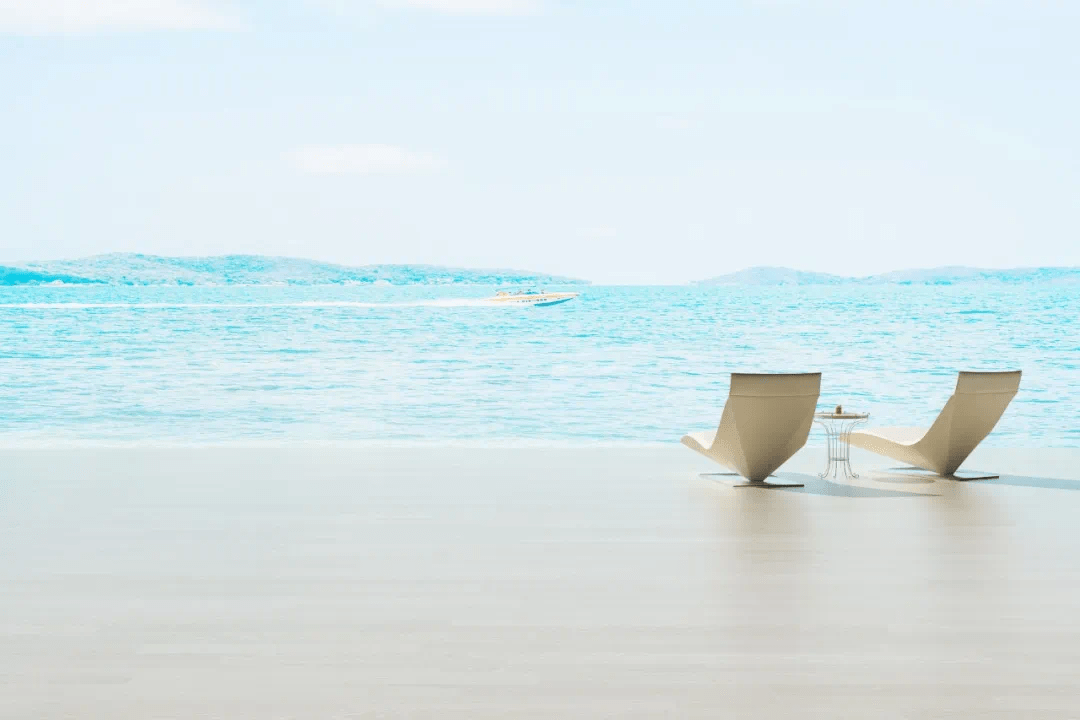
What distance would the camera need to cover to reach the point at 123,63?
41250 millimetres

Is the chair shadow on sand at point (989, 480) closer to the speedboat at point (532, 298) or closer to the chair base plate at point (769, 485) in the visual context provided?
the chair base plate at point (769, 485)

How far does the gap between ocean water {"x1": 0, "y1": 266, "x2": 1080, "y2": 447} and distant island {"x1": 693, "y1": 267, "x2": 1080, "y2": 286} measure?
45.6 inches

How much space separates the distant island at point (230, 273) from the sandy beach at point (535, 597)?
41366mm

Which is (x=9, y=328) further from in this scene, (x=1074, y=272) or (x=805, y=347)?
(x=1074, y=272)

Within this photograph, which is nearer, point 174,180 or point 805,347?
point 805,347

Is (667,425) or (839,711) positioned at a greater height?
(839,711)

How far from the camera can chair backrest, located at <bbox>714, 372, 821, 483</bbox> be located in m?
5.98

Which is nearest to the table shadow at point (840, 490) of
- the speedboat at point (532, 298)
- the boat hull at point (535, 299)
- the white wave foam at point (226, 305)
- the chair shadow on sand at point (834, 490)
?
the chair shadow on sand at point (834, 490)

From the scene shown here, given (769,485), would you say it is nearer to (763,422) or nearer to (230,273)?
(763,422)

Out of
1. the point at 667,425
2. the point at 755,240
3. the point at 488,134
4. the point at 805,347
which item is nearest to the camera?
the point at 667,425

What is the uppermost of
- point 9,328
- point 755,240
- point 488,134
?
point 488,134

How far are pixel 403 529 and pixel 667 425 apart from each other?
10205 millimetres

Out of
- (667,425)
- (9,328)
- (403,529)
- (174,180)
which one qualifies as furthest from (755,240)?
(403,529)

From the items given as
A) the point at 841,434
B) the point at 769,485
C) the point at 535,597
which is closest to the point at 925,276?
the point at 841,434
